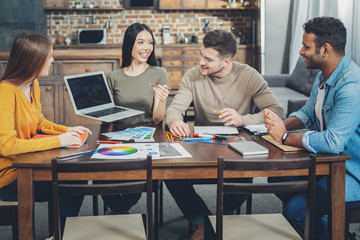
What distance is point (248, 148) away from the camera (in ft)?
5.76

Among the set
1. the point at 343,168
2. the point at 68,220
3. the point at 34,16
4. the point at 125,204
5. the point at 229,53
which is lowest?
the point at 125,204

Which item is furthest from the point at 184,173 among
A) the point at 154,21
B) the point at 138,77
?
the point at 154,21

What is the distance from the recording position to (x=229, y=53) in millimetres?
2477

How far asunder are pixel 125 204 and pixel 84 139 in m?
0.73

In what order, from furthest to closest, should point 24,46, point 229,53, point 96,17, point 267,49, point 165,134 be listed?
point 96,17, point 267,49, point 229,53, point 165,134, point 24,46

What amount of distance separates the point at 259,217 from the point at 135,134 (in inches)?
28.4

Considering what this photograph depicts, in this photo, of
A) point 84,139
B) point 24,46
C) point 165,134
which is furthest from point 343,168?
point 24,46

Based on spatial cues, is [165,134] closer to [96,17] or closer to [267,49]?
[267,49]

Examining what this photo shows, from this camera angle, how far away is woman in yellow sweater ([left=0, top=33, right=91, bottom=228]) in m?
1.72

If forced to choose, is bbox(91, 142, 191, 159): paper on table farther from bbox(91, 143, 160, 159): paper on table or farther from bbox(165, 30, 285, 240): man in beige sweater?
bbox(165, 30, 285, 240): man in beige sweater

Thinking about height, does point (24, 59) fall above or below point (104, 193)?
above

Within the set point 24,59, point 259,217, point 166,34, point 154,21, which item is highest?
point 154,21

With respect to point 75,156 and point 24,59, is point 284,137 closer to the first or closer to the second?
point 75,156

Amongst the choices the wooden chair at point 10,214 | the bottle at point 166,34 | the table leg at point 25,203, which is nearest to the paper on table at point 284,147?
the table leg at point 25,203
